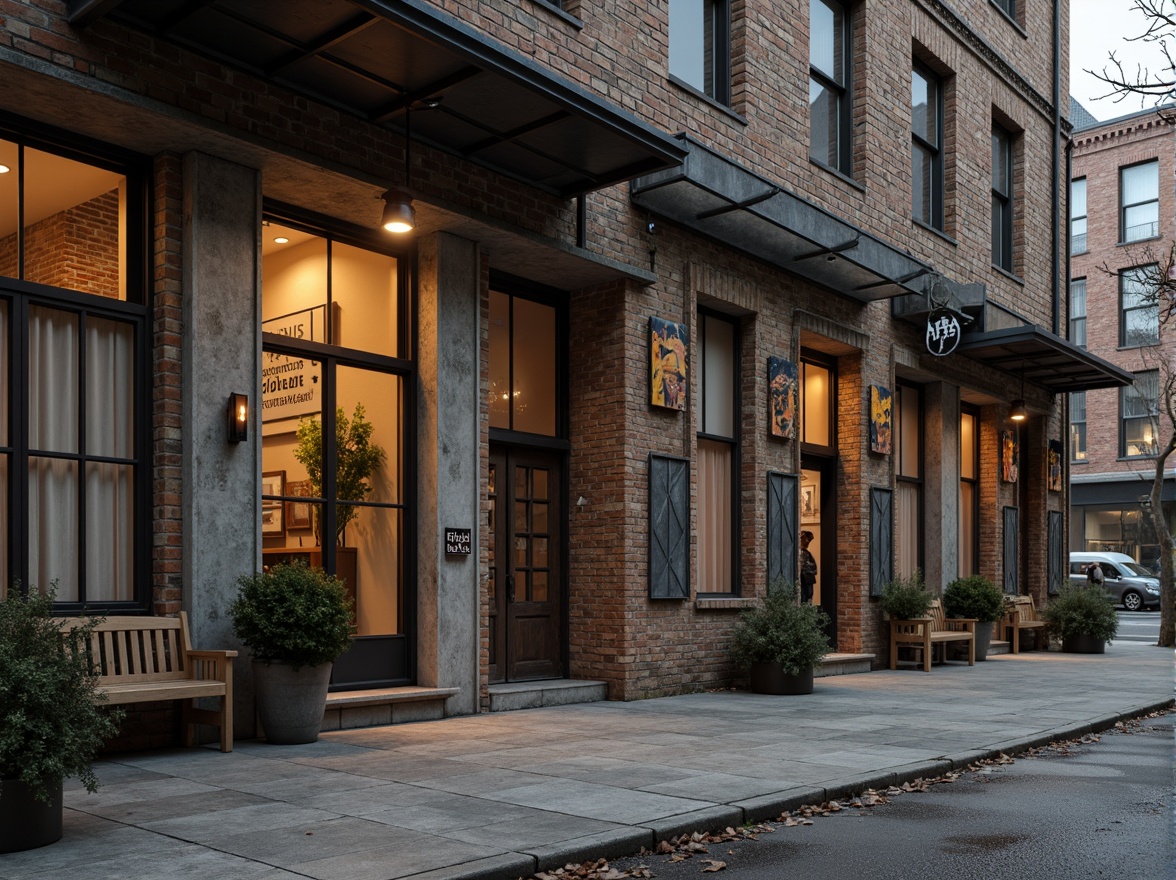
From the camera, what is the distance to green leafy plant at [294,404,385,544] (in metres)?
10.2

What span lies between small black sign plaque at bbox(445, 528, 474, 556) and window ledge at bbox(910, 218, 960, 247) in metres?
10.1

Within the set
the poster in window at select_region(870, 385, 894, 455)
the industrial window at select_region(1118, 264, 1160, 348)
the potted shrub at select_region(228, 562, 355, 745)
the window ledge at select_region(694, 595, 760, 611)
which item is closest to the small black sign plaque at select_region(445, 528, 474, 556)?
the potted shrub at select_region(228, 562, 355, 745)

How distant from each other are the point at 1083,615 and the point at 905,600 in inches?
232

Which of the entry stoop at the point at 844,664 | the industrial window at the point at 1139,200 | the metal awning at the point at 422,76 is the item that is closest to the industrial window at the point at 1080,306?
the industrial window at the point at 1139,200

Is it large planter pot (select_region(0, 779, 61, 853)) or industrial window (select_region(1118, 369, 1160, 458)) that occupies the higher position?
industrial window (select_region(1118, 369, 1160, 458))

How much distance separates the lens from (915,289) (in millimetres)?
16906

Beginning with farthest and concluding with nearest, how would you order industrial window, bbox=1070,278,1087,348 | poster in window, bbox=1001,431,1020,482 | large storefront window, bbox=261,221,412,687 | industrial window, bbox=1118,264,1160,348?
industrial window, bbox=1070,278,1087,348
industrial window, bbox=1118,264,1160,348
poster in window, bbox=1001,431,1020,482
large storefront window, bbox=261,221,412,687

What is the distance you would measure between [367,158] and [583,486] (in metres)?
4.51

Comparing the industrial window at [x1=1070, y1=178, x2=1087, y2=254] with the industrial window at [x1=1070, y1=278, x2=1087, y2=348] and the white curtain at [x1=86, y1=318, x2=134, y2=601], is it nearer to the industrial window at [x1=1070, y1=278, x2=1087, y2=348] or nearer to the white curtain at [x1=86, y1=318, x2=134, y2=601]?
the industrial window at [x1=1070, y1=278, x2=1087, y2=348]

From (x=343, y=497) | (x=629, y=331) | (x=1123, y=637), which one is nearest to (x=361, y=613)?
(x=343, y=497)

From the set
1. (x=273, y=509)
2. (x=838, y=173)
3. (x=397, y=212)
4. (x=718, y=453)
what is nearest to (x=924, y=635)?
(x=718, y=453)

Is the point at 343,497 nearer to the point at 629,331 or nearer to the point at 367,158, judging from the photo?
the point at 367,158

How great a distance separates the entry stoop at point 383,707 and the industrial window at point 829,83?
9.24 m

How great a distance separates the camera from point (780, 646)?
1303cm
